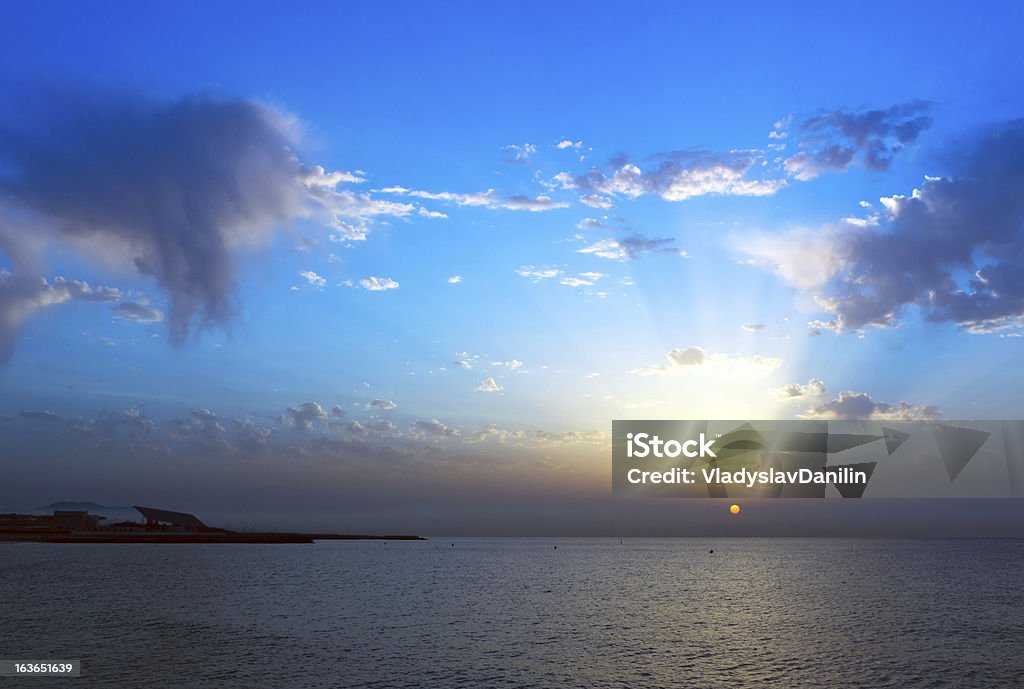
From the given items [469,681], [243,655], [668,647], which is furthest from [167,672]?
[668,647]

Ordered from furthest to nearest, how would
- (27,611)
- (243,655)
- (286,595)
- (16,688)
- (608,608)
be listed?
1. (286,595)
2. (608,608)
3. (27,611)
4. (243,655)
5. (16,688)

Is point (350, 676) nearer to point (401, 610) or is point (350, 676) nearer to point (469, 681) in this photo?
point (469, 681)

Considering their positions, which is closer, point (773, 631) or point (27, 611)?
point (773, 631)

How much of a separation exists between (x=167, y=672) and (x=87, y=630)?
23.7 m

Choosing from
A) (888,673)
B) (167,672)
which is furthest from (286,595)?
(888,673)

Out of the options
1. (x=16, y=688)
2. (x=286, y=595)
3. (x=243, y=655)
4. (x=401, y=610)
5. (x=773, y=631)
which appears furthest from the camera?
(x=286, y=595)

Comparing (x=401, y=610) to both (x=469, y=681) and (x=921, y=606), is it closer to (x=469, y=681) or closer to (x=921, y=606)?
(x=469, y=681)

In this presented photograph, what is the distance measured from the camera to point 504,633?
68.8m

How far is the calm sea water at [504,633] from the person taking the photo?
161 feet

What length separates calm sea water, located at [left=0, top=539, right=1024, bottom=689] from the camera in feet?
161

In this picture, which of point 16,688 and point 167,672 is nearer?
point 16,688

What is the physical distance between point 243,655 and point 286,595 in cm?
4834

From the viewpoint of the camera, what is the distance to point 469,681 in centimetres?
4725

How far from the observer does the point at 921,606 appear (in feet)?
317
